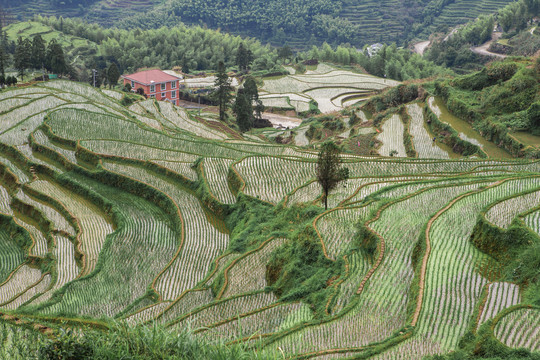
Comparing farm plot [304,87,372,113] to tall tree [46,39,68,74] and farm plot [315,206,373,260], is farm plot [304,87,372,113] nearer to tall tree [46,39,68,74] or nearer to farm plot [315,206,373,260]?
tall tree [46,39,68,74]

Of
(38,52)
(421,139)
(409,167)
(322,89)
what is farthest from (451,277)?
(322,89)

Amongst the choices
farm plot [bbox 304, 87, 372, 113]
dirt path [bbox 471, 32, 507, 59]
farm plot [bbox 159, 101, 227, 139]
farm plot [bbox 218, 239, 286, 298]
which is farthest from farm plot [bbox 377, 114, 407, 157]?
dirt path [bbox 471, 32, 507, 59]

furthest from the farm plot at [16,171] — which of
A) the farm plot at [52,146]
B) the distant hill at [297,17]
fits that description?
the distant hill at [297,17]

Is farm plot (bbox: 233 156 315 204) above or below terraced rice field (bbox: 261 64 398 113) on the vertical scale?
above

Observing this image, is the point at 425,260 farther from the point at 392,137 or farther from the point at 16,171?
the point at 392,137

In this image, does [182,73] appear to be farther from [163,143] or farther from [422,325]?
[422,325]

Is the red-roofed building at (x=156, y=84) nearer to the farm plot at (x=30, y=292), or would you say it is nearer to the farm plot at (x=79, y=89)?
the farm plot at (x=79, y=89)
